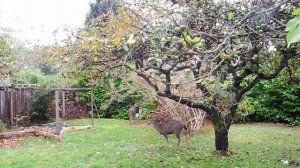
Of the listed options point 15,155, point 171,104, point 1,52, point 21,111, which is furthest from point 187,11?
point 21,111

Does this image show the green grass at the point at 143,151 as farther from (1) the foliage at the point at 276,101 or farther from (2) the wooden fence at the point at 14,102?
(2) the wooden fence at the point at 14,102

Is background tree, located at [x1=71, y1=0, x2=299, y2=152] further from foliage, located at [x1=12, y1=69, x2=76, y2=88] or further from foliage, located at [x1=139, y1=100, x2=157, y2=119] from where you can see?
foliage, located at [x1=12, y1=69, x2=76, y2=88]

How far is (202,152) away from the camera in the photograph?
8.27 m

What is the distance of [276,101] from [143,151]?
9.33 meters

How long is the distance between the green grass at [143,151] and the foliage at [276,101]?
2582mm

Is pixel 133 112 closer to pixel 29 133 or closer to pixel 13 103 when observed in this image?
pixel 13 103

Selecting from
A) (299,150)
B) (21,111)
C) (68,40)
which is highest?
(68,40)

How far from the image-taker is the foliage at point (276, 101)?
49.7 ft

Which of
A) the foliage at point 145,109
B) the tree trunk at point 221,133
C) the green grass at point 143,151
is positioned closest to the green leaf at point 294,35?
the green grass at point 143,151

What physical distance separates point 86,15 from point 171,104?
1618cm

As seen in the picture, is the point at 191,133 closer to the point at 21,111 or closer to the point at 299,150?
the point at 299,150

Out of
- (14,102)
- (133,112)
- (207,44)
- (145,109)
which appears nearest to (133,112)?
(133,112)

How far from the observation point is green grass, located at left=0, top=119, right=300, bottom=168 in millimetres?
7273

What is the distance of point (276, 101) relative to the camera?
15.8 meters
